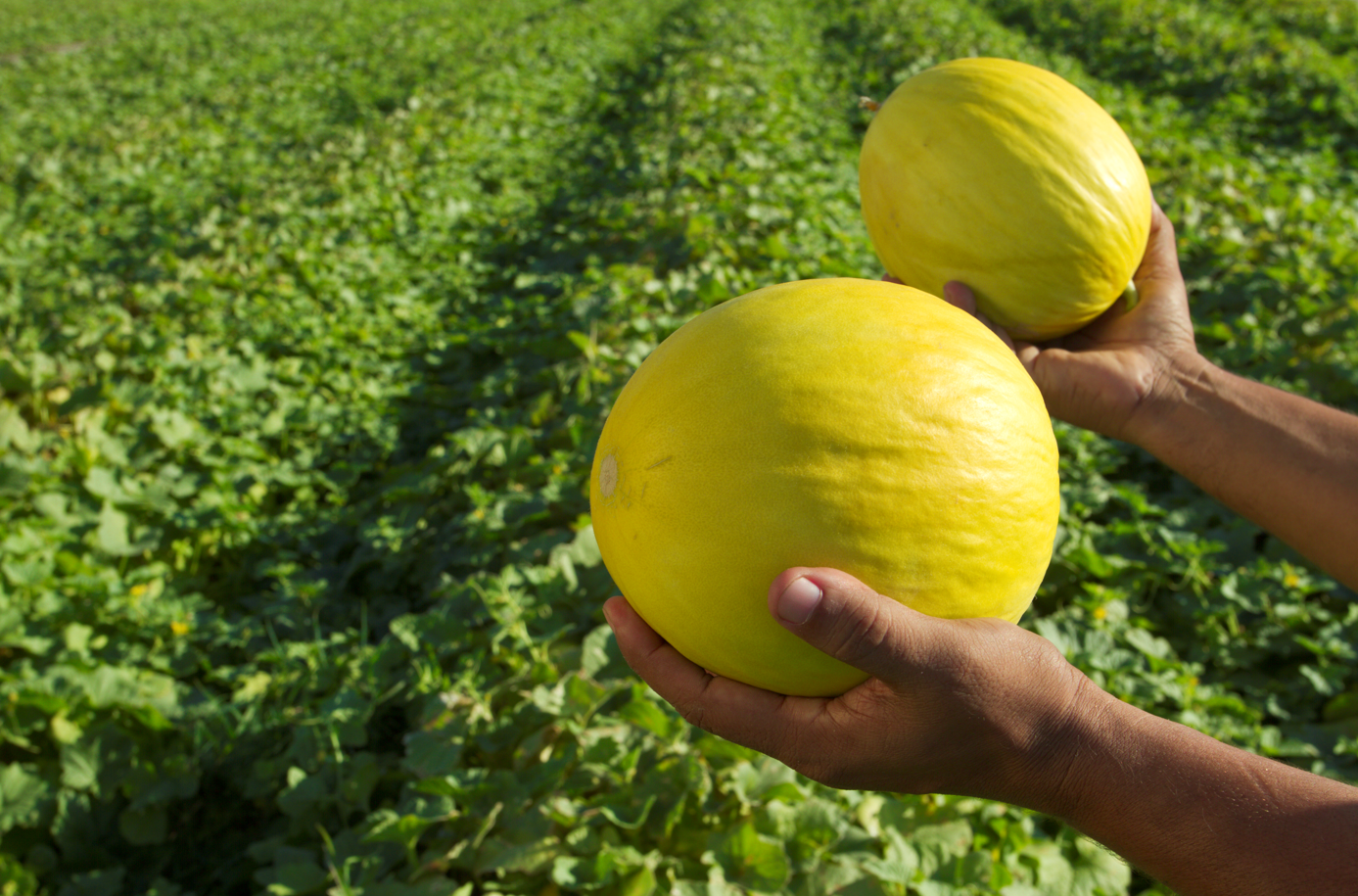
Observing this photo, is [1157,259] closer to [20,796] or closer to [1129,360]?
[1129,360]

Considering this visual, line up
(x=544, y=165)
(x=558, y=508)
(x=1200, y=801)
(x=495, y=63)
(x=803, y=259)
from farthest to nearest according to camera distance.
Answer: (x=495, y=63) < (x=544, y=165) < (x=803, y=259) < (x=558, y=508) < (x=1200, y=801)

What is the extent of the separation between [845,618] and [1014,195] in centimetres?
113

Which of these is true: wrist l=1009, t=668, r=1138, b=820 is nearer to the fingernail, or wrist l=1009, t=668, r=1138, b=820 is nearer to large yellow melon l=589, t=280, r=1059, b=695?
large yellow melon l=589, t=280, r=1059, b=695

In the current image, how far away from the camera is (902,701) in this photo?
1.16m

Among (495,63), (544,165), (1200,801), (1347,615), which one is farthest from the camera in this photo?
(495,63)

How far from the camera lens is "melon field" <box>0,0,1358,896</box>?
213 centimetres

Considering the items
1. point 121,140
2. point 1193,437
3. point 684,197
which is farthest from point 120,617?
point 121,140

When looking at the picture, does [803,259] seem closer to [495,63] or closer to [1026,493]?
[1026,493]

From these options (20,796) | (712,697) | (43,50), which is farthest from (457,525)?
(43,50)

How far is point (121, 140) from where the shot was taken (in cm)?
1001

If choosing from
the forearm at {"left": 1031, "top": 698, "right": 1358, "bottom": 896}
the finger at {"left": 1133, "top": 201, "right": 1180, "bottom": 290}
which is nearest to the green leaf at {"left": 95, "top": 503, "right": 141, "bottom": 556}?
the forearm at {"left": 1031, "top": 698, "right": 1358, "bottom": 896}

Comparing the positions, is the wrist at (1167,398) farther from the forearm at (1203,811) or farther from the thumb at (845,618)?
the thumb at (845,618)

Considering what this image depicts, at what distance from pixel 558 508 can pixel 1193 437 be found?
2.23 m

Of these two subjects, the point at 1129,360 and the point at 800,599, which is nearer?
the point at 800,599
